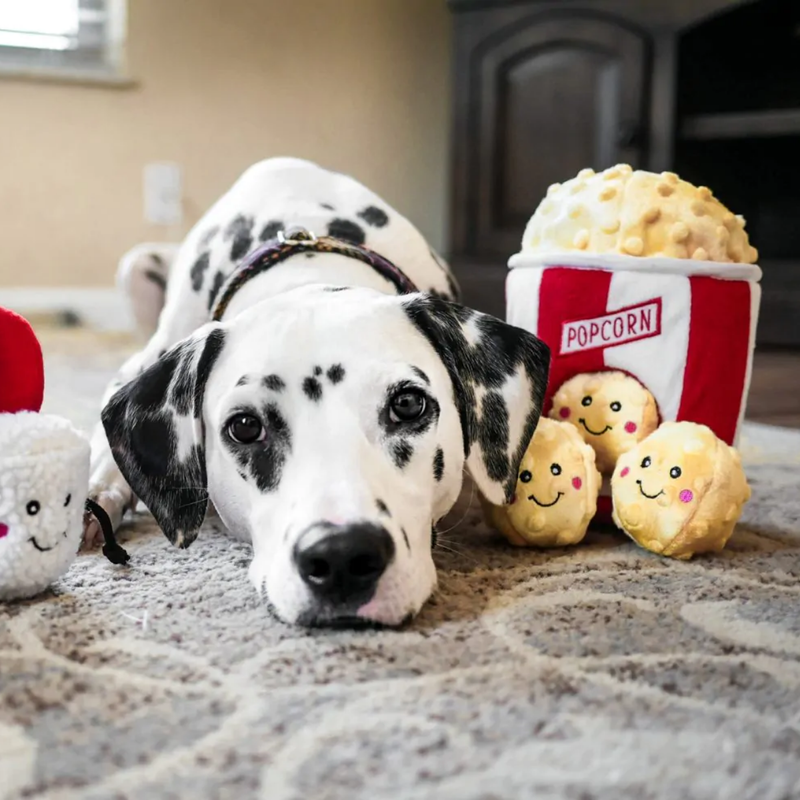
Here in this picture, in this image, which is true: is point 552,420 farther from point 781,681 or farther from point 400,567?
point 781,681

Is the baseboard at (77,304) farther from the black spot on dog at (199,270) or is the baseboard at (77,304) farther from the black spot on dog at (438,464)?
the black spot on dog at (438,464)

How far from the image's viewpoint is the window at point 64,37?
14.4 feet

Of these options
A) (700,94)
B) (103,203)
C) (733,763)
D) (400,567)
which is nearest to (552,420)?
(400,567)

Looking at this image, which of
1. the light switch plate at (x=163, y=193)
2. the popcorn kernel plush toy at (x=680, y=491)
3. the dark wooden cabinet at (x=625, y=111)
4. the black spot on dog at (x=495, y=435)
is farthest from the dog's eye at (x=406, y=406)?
the light switch plate at (x=163, y=193)

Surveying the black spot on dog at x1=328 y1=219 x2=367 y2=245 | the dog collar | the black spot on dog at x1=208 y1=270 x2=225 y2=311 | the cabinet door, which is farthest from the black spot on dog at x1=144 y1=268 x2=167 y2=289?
the cabinet door

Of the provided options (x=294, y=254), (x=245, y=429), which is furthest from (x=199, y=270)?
(x=245, y=429)

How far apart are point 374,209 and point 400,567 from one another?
118cm

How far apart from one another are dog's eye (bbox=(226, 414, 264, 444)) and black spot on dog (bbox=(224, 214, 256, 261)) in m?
0.88

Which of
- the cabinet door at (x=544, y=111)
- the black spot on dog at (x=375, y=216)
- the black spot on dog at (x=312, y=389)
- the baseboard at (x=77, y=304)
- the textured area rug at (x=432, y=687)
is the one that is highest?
the cabinet door at (x=544, y=111)

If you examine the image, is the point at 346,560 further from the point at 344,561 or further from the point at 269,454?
the point at 269,454

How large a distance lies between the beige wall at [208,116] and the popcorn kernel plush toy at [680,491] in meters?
3.64

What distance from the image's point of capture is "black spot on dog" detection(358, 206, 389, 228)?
2072 millimetres

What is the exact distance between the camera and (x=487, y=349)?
1337mm

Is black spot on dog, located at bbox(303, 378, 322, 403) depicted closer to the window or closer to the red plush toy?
the red plush toy
